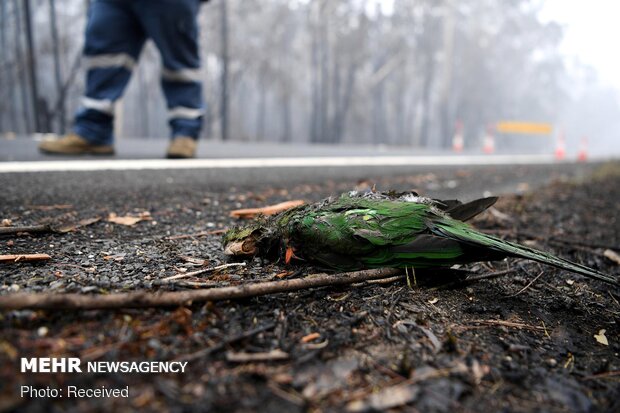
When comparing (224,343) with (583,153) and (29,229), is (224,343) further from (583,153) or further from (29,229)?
(583,153)

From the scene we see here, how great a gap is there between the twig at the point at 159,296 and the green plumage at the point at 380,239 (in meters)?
0.12

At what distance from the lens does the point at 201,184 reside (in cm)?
341

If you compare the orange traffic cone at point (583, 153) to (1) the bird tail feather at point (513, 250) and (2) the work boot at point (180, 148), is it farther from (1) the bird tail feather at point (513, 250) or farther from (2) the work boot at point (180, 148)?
(1) the bird tail feather at point (513, 250)

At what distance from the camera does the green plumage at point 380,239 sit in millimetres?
1467

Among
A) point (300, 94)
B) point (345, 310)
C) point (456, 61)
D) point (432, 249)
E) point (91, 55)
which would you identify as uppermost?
point (456, 61)

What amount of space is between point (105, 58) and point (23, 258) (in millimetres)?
3033

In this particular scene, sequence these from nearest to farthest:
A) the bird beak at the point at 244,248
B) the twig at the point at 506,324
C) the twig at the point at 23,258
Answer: the twig at the point at 506,324 → the twig at the point at 23,258 → the bird beak at the point at 244,248

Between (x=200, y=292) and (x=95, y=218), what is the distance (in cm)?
129

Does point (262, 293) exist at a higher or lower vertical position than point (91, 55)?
lower

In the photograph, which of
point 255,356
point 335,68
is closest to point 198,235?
point 255,356

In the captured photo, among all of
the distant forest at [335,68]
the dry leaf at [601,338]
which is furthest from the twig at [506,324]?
the distant forest at [335,68]

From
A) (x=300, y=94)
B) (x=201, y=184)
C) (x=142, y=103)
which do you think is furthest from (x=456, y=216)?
(x=300, y=94)

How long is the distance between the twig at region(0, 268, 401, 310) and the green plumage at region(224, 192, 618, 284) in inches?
4.6

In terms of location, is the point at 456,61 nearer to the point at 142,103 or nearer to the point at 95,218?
the point at 142,103
